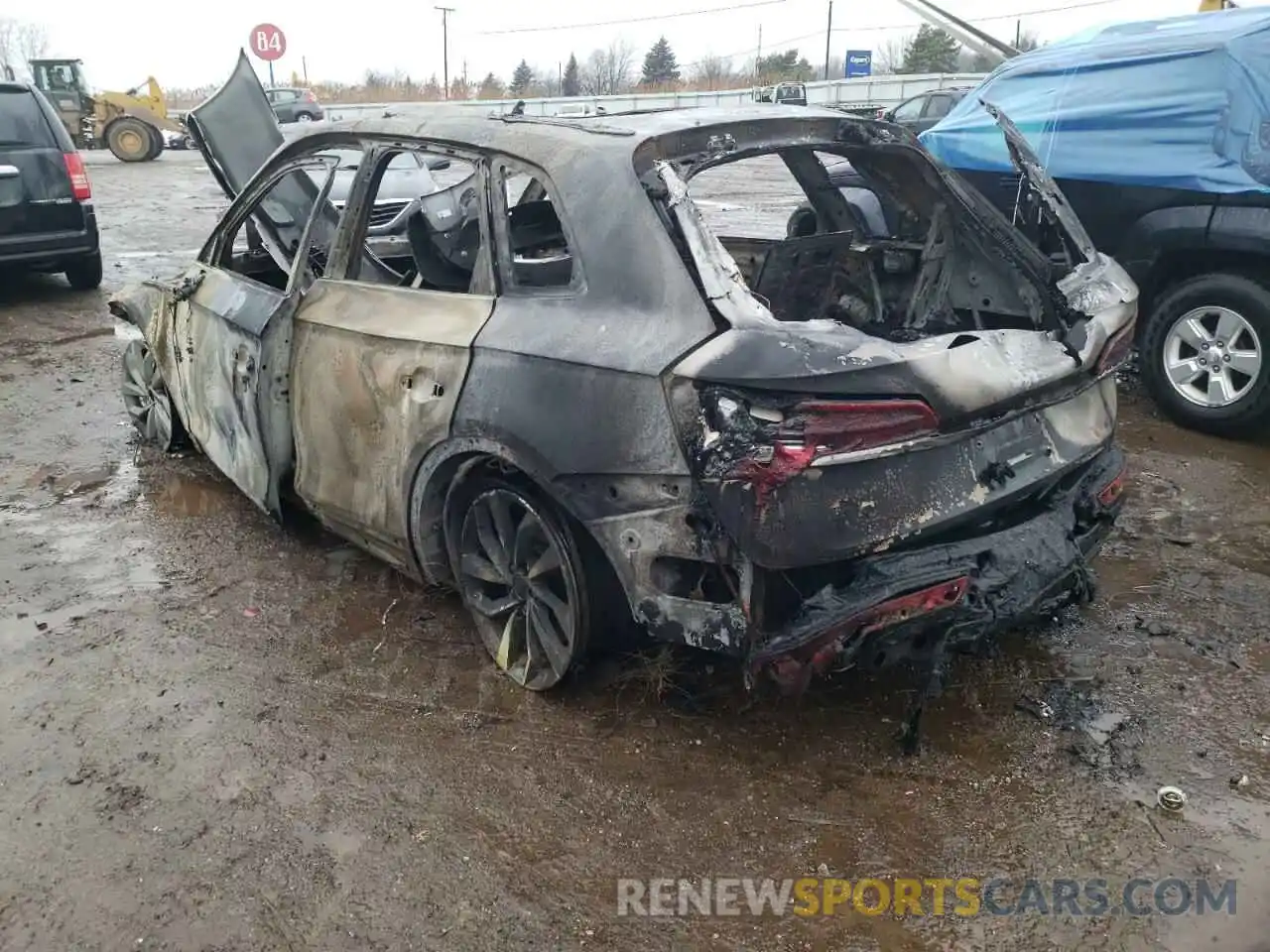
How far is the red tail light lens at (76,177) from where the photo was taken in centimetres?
841

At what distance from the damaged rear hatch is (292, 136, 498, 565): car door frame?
0.77 m

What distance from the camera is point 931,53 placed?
51.9 metres

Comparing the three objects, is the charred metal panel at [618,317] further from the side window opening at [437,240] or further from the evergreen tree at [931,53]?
the evergreen tree at [931,53]

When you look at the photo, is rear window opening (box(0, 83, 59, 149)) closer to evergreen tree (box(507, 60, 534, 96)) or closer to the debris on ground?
the debris on ground

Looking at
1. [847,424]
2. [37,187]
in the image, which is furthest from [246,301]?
[37,187]

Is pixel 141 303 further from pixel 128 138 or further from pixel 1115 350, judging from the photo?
pixel 128 138

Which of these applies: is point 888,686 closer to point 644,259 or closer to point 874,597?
point 874,597

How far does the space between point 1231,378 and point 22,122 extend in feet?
29.6

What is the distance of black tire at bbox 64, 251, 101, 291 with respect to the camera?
357 inches

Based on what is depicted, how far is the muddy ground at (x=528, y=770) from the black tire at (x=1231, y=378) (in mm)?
1244

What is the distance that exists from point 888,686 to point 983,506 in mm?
824

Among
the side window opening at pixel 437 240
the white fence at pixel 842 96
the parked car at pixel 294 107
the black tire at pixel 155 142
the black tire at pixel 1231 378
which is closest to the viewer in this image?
the side window opening at pixel 437 240

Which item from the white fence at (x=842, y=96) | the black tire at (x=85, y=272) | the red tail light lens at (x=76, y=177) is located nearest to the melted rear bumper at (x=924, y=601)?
the red tail light lens at (x=76, y=177)

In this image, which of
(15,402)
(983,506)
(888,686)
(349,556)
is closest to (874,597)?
(983,506)
